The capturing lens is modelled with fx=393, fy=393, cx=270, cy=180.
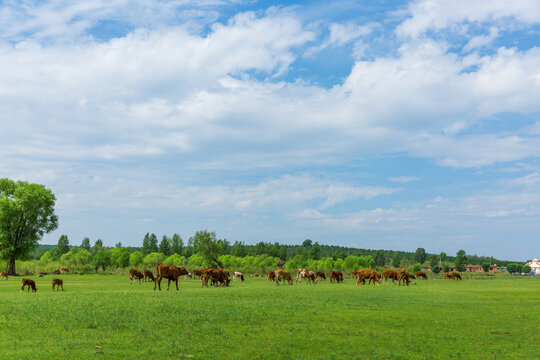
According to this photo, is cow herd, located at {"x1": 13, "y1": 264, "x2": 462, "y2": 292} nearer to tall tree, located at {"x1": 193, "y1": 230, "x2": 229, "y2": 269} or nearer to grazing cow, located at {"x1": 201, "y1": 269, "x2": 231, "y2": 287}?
grazing cow, located at {"x1": 201, "y1": 269, "x2": 231, "y2": 287}

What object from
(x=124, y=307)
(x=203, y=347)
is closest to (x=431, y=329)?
(x=203, y=347)

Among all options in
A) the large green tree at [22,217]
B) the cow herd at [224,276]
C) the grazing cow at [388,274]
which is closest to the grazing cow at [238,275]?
the cow herd at [224,276]

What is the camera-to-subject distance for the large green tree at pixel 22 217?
76438 mm

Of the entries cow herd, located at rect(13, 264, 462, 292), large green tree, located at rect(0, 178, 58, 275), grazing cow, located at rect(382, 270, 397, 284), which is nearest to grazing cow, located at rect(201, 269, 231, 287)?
→ cow herd, located at rect(13, 264, 462, 292)

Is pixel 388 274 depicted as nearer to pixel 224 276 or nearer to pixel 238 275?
pixel 238 275

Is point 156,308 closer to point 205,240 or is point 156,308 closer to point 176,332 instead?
point 176,332

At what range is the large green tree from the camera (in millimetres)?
76438

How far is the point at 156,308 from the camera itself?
21.8 meters

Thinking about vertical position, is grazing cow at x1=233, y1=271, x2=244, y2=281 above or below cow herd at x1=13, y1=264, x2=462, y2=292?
below

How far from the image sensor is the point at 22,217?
Answer: 261 feet

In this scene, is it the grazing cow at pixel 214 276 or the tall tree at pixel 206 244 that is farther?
the tall tree at pixel 206 244

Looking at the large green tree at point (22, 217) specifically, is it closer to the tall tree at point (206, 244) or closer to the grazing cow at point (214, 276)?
the tall tree at point (206, 244)

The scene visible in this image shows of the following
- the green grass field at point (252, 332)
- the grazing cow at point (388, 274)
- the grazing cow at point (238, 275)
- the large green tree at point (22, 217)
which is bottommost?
the grazing cow at point (238, 275)

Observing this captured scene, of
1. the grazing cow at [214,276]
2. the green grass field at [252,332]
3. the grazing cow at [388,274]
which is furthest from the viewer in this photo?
the grazing cow at [388,274]
